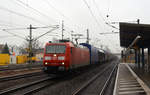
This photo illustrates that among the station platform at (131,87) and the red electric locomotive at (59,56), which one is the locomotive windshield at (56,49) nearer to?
the red electric locomotive at (59,56)

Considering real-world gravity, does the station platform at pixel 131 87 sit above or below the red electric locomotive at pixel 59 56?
below

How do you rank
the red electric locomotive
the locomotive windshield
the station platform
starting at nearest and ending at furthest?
the station platform → the red electric locomotive → the locomotive windshield

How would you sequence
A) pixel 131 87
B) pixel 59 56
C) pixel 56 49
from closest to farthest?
pixel 131 87 → pixel 59 56 → pixel 56 49

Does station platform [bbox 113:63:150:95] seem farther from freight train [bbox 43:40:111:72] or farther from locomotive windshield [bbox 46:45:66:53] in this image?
locomotive windshield [bbox 46:45:66:53]

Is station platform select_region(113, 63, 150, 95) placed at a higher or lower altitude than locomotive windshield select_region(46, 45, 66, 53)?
lower

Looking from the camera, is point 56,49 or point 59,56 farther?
point 56,49

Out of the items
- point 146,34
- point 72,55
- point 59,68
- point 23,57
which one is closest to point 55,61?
point 59,68

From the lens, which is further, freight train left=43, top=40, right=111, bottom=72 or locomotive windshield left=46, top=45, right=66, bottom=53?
locomotive windshield left=46, top=45, right=66, bottom=53

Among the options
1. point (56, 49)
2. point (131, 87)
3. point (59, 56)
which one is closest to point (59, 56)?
point (59, 56)

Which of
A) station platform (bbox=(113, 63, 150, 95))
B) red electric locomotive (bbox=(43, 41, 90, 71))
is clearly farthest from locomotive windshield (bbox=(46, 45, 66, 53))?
station platform (bbox=(113, 63, 150, 95))

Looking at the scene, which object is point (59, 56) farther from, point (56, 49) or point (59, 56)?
point (56, 49)

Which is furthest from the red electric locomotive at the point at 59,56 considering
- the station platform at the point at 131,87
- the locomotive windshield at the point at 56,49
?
the station platform at the point at 131,87

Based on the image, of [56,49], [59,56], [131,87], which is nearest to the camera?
[131,87]

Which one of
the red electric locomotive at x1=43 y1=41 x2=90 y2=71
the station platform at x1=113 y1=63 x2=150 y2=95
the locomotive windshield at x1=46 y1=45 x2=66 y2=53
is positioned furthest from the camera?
the locomotive windshield at x1=46 y1=45 x2=66 y2=53
